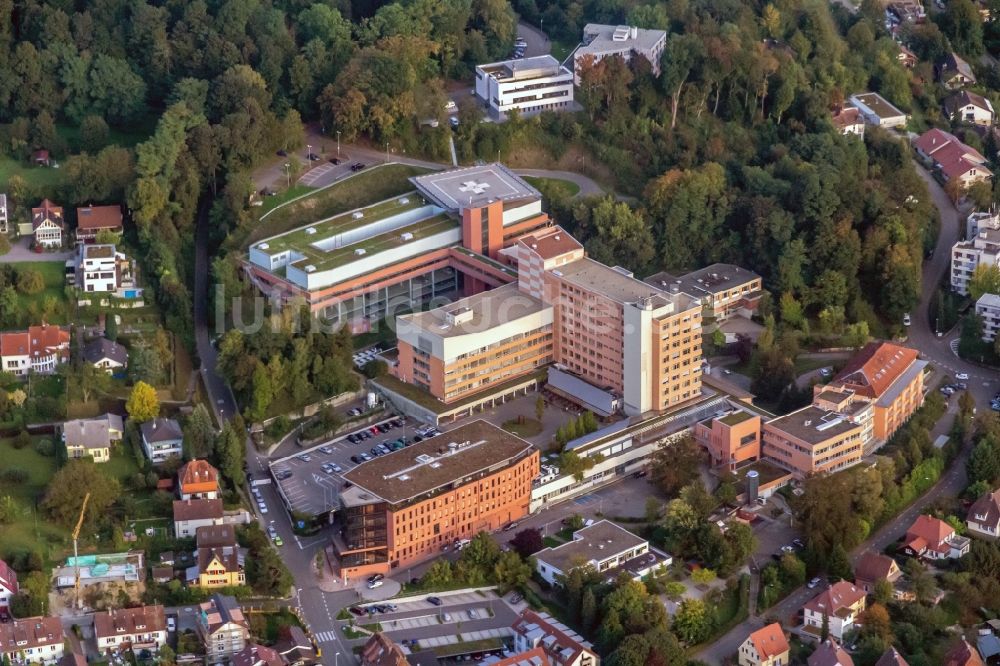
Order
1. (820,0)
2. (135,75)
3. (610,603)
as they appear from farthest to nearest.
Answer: (820,0)
(135,75)
(610,603)

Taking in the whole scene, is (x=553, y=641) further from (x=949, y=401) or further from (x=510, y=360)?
(x=949, y=401)

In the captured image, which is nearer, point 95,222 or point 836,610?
point 836,610

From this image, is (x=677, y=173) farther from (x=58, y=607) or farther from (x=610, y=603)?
(x=58, y=607)

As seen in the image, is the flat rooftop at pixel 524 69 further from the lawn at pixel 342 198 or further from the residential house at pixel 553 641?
the residential house at pixel 553 641

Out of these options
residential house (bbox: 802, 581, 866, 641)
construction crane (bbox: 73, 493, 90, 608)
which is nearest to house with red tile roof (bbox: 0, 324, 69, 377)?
construction crane (bbox: 73, 493, 90, 608)

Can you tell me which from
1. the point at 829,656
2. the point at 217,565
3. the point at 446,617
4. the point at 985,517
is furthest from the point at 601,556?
the point at 985,517

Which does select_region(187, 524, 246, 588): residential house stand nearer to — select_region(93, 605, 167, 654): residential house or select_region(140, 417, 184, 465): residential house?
select_region(93, 605, 167, 654): residential house

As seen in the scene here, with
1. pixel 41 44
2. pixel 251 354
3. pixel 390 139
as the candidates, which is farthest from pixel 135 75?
pixel 251 354

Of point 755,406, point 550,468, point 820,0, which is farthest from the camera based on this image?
point 820,0

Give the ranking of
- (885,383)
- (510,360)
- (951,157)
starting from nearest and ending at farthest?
(885,383) < (510,360) < (951,157)
